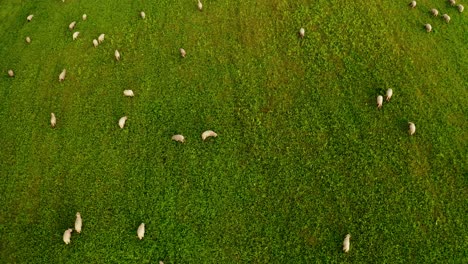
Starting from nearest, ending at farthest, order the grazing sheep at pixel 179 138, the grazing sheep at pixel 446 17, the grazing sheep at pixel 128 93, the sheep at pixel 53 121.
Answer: the grazing sheep at pixel 179 138 < the sheep at pixel 53 121 < the grazing sheep at pixel 128 93 < the grazing sheep at pixel 446 17

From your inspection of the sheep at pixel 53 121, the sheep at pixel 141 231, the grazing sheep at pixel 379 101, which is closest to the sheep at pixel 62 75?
the sheep at pixel 53 121

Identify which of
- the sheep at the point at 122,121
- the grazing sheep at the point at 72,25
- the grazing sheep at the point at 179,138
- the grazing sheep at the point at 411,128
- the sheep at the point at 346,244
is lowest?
the sheep at the point at 122,121

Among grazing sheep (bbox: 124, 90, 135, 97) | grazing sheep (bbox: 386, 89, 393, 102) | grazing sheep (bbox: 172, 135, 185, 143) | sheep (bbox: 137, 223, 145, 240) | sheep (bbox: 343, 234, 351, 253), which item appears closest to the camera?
sheep (bbox: 343, 234, 351, 253)

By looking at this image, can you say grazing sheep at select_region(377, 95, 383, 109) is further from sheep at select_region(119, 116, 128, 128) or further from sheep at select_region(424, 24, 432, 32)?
sheep at select_region(119, 116, 128, 128)

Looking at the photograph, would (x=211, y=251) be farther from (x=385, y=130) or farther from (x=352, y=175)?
(x=385, y=130)

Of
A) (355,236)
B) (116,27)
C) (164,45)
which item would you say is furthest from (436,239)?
(116,27)

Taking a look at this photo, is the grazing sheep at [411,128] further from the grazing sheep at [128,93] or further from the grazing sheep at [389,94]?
the grazing sheep at [128,93]

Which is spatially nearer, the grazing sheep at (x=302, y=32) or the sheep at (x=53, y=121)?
the sheep at (x=53, y=121)

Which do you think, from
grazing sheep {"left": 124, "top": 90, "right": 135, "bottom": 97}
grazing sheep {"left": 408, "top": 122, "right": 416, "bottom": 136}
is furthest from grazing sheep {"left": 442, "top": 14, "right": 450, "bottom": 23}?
grazing sheep {"left": 124, "top": 90, "right": 135, "bottom": 97}

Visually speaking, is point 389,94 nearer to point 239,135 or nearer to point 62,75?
point 239,135
